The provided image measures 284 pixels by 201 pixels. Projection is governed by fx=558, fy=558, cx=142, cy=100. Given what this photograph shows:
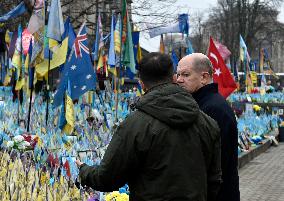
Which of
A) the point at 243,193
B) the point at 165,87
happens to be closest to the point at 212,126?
the point at 165,87

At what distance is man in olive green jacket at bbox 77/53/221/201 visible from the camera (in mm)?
2477

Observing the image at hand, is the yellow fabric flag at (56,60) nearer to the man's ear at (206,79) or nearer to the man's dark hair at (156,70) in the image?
the man's ear at (206,79)

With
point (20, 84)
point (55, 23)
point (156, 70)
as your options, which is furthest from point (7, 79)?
point (156, 70)

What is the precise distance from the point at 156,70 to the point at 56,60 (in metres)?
7.10

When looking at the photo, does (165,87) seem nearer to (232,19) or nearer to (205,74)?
(205,74)

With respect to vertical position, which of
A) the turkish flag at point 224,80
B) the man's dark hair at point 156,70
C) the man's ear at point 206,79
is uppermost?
the man's dark hair at point 156,70

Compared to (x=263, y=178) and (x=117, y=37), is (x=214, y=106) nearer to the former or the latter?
(x=263, y=178)

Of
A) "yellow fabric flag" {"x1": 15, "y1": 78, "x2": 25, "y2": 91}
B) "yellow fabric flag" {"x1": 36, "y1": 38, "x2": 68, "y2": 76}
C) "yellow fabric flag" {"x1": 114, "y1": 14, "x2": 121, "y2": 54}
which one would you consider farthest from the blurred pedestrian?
"yellow fabric flag" {"x1": 15, "y1": 78, "x2": 25, "y2": 91}

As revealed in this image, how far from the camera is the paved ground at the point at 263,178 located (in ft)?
26.8

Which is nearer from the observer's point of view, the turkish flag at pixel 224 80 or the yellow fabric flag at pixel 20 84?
the turkish flag at pixel 224 80

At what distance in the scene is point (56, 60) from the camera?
9.54 m

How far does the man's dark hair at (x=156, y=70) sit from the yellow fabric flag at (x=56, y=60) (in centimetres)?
663

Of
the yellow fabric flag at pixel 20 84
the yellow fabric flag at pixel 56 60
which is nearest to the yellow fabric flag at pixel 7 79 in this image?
the yellow fabric flag at pixel 20 84

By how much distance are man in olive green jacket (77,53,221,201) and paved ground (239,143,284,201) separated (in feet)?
18.3
